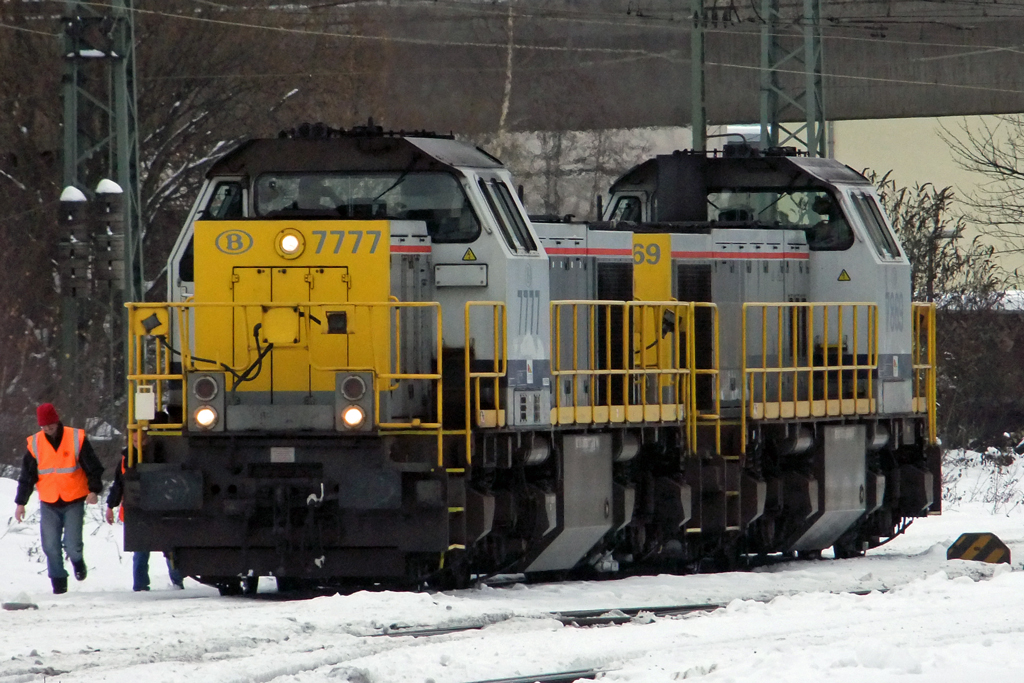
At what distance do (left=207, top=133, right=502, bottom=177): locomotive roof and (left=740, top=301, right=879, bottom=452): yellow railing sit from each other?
3.49 metres

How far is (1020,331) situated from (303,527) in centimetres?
2388

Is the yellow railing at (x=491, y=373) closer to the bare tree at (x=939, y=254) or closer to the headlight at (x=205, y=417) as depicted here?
the headlight at (x=205, y=417)

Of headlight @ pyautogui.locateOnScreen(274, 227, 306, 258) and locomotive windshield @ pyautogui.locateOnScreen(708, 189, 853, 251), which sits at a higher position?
locomotive windshield @ pyautogui.locateOnScreen(708, 189, 853, 251)

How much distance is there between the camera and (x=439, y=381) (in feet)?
35.8

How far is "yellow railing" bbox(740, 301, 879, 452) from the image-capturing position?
48.2 ft

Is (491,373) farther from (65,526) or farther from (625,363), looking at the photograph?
(65,526)

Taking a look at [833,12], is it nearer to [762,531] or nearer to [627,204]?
[627,204]

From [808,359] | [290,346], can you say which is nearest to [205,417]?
[290,346]

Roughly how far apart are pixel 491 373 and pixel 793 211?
5709 millimetres

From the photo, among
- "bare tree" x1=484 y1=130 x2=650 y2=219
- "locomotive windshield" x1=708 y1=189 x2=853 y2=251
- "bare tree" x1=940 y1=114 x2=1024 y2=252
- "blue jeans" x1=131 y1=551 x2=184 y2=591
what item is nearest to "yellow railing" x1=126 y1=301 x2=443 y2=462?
"blue jeans" x1=131 y1=551 x2=184 y2=591

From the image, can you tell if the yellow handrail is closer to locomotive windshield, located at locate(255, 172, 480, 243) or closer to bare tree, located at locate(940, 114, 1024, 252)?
locomotive windshield, located at locate(255, 172, 480, 243)

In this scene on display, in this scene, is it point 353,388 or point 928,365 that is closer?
point 353,388

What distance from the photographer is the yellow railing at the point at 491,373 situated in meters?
11.2

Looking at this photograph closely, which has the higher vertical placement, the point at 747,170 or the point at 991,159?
the point at 991,159
